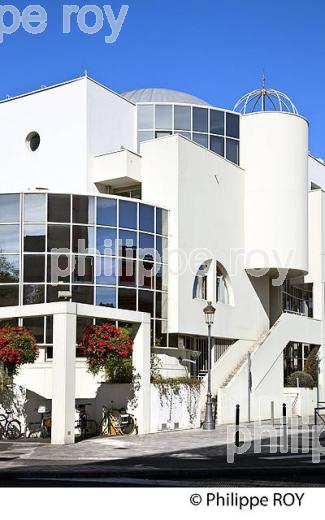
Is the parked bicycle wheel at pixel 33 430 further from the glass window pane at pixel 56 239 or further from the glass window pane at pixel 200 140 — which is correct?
the glass window pane at pixel 200 140

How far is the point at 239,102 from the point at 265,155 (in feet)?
16.1

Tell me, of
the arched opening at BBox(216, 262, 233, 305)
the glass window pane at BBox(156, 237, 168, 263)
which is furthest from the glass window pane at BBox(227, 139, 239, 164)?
the glass window pane at BBox(156, 237, 168, 263)

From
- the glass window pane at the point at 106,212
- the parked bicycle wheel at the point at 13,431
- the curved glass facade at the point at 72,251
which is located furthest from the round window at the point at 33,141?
the parked bicycle wheel at the point at 13,431

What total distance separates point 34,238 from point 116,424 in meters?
8.43

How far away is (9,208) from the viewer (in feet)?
101

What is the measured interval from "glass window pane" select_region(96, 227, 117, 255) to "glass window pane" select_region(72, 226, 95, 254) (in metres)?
0.28

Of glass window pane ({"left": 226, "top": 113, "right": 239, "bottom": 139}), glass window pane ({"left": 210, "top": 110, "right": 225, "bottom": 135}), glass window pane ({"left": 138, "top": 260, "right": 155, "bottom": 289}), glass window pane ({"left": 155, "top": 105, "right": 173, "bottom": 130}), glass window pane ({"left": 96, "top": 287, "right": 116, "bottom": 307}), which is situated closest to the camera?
glass window pane ({"left": 96, "top": 287, "right": 116, "bottom": 307})

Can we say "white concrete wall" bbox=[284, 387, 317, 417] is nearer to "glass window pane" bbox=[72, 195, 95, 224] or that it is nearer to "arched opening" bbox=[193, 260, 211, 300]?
"arched opening" bbox=[193, 260, 211, 300]

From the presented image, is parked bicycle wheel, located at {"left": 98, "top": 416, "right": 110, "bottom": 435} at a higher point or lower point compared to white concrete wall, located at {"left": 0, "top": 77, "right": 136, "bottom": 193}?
lower

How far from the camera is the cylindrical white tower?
3875 cm

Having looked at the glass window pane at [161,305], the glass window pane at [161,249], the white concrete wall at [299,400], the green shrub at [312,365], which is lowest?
the white concrete wall at [299,400]

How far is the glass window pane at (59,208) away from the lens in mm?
30625

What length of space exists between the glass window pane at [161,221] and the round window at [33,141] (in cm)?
732
